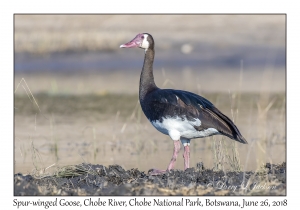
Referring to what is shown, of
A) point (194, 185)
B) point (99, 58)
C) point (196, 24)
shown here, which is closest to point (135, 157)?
point (194, 185)

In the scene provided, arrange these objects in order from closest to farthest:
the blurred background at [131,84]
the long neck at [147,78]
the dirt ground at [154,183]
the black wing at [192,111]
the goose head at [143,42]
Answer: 1. the dirt ground at [154,183]
2. the black wing at [192,111]
3. the long neck at [147,78]
4. the goose head at [143,42]
5. the blurred background at [131,84]

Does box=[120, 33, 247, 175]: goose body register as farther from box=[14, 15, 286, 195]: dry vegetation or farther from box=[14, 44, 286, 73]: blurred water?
box=[14, 44, 286, 73]: blurred water

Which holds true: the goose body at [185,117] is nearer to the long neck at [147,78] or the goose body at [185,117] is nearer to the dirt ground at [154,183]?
the long neck at [147,78]

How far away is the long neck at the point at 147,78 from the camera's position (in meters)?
8.87

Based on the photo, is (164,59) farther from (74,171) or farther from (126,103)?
(74,171)

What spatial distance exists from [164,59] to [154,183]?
1580cm

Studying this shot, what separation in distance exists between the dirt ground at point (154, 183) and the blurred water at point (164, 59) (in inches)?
546

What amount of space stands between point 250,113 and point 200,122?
5.50 metres

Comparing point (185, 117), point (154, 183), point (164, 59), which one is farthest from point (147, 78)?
point (164, 59)

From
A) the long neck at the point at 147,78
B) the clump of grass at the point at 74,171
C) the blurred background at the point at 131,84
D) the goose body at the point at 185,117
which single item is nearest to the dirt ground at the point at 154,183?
the clump of grass at the point at 74,171

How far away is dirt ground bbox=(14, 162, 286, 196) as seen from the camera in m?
6.71

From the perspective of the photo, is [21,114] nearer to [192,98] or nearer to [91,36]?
[192,98]

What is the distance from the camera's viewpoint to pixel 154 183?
7090 mm

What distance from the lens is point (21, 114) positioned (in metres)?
13.8
